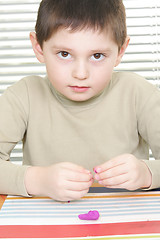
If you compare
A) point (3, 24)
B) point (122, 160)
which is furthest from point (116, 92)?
point (3, 24)

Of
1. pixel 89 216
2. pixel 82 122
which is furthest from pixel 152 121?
pixel 89 216

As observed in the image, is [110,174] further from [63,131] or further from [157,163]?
[63,131]

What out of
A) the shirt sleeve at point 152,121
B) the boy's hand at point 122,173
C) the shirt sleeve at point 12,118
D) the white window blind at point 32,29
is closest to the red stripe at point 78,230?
the boy's hand at point 122,173

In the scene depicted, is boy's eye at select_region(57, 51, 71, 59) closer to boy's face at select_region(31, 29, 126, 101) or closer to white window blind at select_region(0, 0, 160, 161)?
boy's face at select_region(31, 29, 126, 101)

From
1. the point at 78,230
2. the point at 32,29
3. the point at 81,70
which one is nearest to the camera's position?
the point at 78,230

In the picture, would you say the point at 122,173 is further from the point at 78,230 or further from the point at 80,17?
the point at 80,17

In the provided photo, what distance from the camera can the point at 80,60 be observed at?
94 centimetres

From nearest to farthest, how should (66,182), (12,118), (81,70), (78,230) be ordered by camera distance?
1. (78,230)
2. (66,182)
3. (81,70)
4. (12,118)

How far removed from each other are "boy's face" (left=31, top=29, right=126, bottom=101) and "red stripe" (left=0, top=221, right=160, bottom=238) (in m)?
0.36

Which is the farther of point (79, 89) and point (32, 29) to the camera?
point (32, 29)

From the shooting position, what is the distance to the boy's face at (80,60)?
933 millimetres

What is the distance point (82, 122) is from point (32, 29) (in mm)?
943

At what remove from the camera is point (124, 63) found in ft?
6.55

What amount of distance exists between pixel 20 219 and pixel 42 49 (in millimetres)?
476
